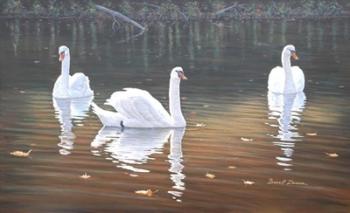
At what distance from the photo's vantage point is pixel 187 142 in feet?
45.6

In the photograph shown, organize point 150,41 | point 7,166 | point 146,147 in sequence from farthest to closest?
point 150,41
point 146,147
point 7,166

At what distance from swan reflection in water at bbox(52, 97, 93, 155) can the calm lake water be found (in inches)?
0.9

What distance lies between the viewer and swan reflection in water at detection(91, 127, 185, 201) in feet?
37.8

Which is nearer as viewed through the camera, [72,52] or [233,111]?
[233,111]

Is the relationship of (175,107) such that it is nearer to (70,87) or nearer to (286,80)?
(70,87)

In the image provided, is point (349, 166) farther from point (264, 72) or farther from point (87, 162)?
point (264, 72)

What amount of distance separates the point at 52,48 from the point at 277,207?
2403cm

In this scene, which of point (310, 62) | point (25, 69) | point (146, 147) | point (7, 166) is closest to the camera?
point (7, 166)

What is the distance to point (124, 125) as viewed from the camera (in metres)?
15.5

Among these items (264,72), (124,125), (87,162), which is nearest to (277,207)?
(87,162)

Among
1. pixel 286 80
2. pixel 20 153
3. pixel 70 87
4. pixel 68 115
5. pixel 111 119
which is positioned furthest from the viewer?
pixel 286 80

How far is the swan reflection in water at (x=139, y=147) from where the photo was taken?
1152 centimetres

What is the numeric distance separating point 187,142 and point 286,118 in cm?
331
